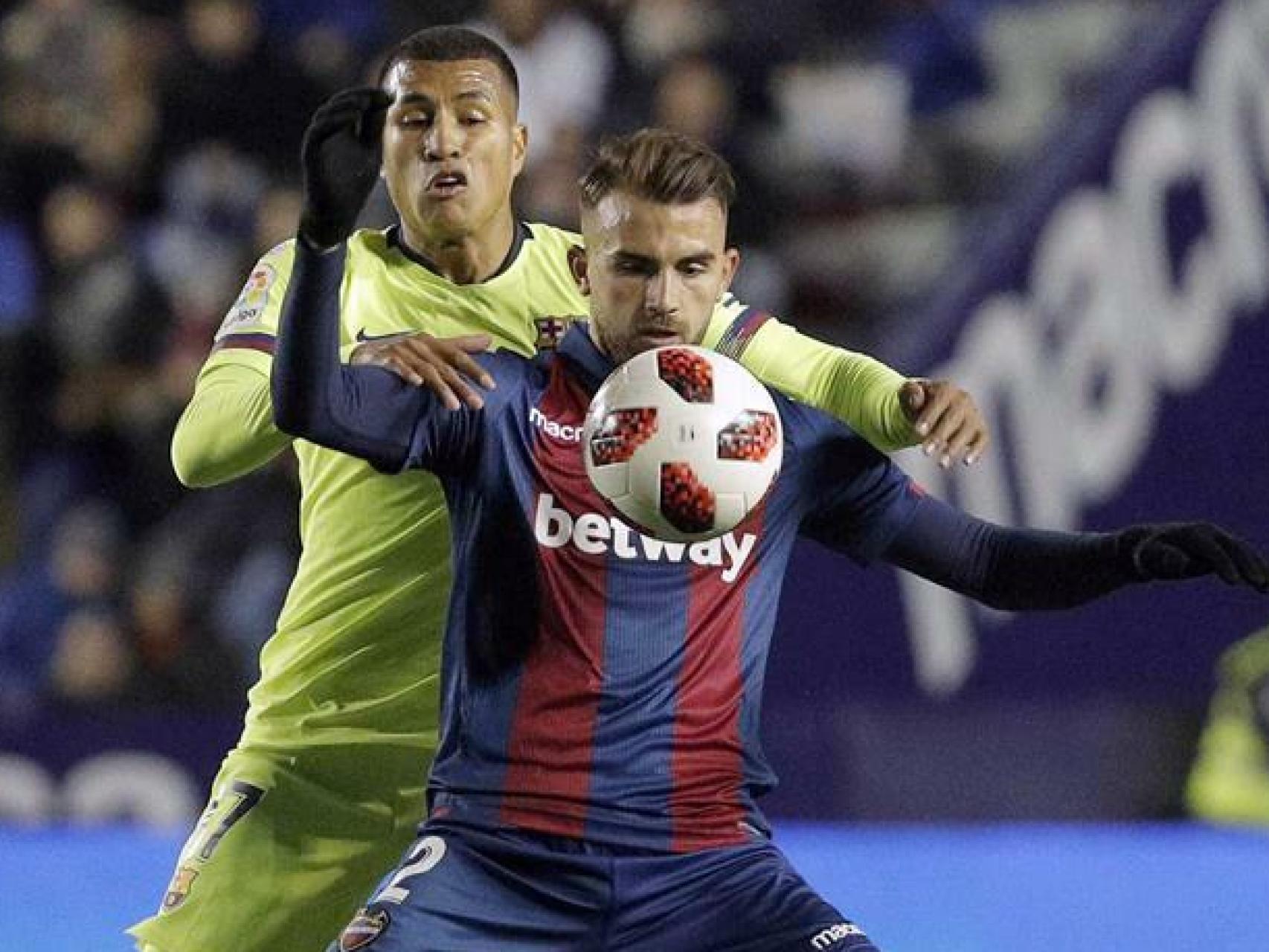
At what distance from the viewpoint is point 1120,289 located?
884 centimetres

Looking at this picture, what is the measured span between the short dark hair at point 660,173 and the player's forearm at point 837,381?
0.41 m

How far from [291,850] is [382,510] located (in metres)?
0.63

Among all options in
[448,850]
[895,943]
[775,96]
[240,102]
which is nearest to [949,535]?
[448,850]

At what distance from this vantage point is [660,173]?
412 centimetres

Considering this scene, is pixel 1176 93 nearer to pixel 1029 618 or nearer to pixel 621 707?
pixel 1029 618

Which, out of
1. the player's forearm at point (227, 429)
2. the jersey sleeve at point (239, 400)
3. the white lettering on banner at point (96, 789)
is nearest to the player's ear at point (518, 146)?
the jersey sleeve at point (239, 400)

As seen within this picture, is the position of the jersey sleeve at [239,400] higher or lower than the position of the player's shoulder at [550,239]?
lower

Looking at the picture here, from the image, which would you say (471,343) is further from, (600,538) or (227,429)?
(227,429)

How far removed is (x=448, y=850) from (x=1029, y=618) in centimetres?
499

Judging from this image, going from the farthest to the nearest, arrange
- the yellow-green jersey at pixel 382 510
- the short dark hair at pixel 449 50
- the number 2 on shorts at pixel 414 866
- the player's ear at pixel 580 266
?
the short dark hair at pixel 449 50
the yellow-green jersey at pixel 382 510
the player's ear at pixel 580 266
the number 2 on shorts at pixel 414 866

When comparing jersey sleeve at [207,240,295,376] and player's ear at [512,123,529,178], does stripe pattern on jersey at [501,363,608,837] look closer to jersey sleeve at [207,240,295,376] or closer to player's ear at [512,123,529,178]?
jersey sleeve at [207,240,295,376]

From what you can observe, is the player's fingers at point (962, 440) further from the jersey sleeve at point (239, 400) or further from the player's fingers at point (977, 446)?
the jersey sleeve at point (239, 400)

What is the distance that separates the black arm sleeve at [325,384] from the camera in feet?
12.6

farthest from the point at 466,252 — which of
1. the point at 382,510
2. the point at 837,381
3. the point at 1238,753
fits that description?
the point at 1238,753
